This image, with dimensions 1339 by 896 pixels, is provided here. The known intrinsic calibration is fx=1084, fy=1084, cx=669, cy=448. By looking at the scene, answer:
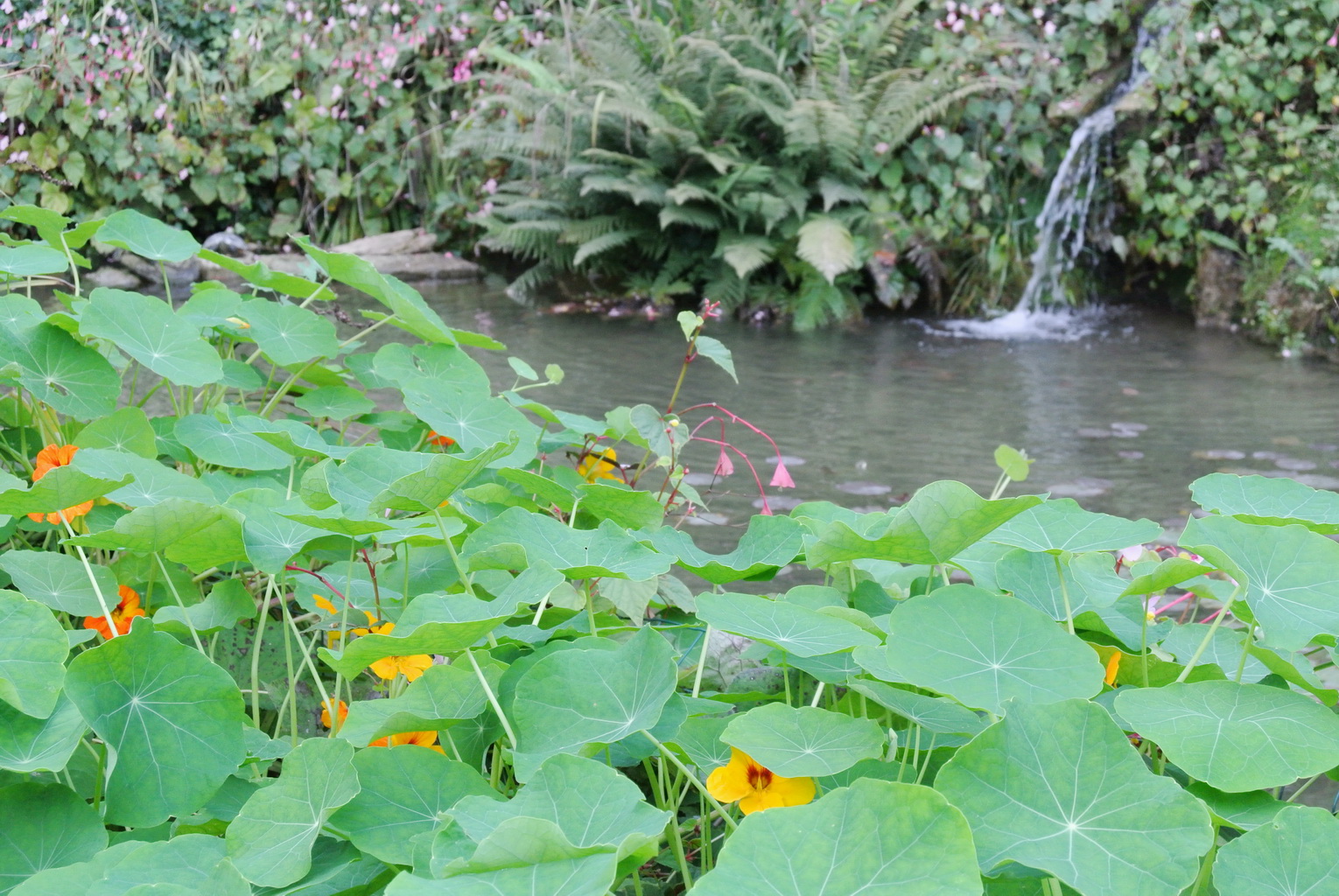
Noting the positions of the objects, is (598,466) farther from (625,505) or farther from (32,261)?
(32,261)

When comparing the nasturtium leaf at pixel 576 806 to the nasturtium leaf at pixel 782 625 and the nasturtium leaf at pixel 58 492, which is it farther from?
the nasturtium leaf at pixel 58 492

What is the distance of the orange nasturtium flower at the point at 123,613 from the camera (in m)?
1.02

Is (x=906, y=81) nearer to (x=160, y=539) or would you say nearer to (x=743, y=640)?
(x=743, y=640)

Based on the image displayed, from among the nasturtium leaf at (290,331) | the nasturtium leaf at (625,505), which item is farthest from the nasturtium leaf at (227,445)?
the nasturtium leaf at (625,505)

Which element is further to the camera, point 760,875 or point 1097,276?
point 1097,276

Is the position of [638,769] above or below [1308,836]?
below

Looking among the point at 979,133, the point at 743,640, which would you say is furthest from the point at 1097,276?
the point at 743,640

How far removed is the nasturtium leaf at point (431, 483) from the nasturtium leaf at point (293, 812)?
18cm

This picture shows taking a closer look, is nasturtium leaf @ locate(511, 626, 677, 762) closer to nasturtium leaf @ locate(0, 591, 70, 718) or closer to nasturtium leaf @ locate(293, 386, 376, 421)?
nasturtium leaf @ locate(0, 591, 70, 718)

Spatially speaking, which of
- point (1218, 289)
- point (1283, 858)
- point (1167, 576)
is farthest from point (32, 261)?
point (1218, 289)

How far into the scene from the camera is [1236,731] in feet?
2.12

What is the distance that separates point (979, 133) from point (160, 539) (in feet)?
21.4

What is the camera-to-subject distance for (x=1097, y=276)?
6.77 meters

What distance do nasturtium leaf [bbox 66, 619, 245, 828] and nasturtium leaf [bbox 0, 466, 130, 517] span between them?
0.18m
